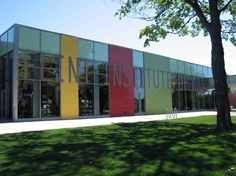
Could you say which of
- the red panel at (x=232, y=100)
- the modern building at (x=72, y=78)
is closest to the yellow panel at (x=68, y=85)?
the modern building at (x=72, y=78)

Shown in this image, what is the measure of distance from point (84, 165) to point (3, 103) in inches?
804

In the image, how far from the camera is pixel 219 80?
12.9 metres

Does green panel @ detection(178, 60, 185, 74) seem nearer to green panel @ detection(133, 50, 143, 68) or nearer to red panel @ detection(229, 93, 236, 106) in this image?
green panel @ detection(133, 50, 143, 68)

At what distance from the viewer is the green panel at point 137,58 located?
32784mm

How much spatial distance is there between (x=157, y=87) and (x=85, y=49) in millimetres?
11489

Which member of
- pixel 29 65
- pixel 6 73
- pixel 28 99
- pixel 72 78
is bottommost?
pixel 28 99

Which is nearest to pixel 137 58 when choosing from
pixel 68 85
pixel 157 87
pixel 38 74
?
pixel 157 87

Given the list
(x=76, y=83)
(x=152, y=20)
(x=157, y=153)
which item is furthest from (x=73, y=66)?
(x=157, y=153)

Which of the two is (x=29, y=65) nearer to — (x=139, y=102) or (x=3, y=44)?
(x=3, y=44)

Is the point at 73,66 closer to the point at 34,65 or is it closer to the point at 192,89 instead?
the point at 34,65

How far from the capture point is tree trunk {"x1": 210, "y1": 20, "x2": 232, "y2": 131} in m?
12.7

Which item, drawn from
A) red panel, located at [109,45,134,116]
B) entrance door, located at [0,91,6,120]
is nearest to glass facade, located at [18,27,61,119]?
entrance door, located at [0,91,6,120]

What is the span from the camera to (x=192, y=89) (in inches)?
1670

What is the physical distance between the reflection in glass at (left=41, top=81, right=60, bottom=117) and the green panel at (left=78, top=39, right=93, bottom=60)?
12.7ft
